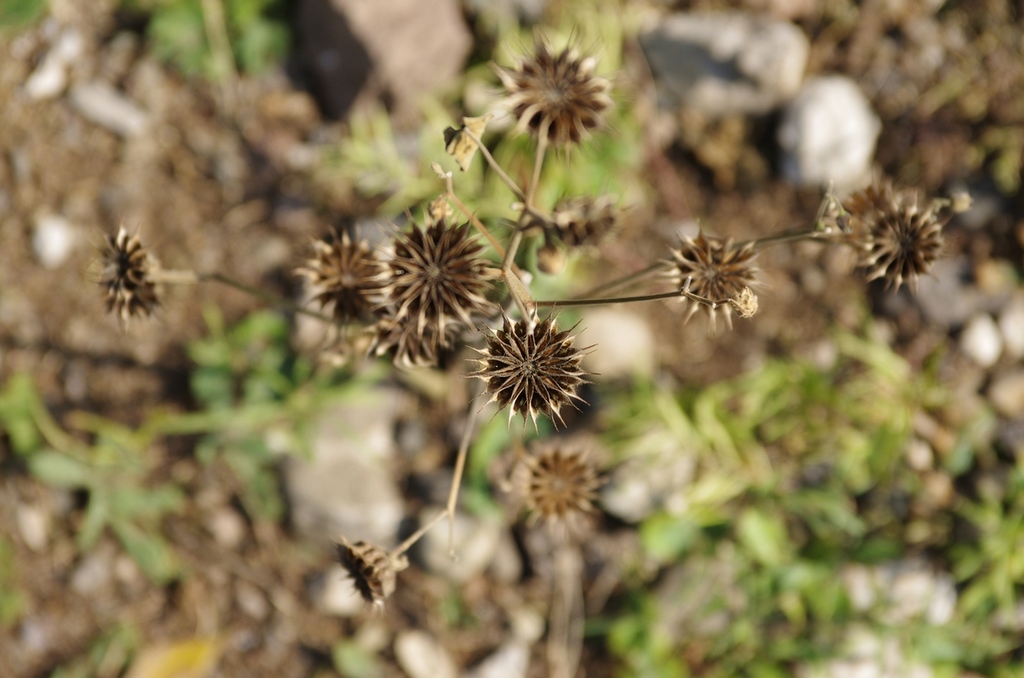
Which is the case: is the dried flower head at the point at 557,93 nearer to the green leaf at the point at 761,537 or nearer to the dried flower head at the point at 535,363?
the dried flower head at the point at 535,363

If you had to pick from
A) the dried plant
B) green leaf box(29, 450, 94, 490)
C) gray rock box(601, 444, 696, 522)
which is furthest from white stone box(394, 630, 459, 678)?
the dried plant

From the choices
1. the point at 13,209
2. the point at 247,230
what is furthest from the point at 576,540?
the point at 13,209

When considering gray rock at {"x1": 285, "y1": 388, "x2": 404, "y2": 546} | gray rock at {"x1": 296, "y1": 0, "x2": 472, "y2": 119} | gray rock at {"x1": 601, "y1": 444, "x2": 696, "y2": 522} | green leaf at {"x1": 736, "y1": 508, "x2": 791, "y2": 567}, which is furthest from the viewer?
gray rock at {"x1": 296, "y1": 0, "x2": 472, "y2": 119}

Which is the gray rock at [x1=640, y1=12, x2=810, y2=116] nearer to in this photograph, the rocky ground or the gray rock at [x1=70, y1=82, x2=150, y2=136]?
the rocky ground

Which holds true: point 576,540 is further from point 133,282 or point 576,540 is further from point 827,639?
point 133,282

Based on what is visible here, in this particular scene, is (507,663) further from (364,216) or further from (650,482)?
(364,216)

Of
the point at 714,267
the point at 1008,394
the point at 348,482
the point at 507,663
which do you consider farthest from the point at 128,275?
the point at 1008,394

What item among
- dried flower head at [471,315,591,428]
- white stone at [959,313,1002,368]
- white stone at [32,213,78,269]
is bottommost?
dried flower head at [471,315,591,428]
